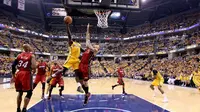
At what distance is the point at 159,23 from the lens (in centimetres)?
4184

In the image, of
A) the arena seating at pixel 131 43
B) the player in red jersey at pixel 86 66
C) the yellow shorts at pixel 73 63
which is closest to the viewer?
the player in red jersey at pixel 86 66

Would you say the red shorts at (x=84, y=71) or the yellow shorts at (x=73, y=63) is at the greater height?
the yellow shorts at (x=73, y=63)

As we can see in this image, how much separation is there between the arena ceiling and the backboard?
26.7 meters

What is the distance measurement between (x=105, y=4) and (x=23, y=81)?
5869 mm

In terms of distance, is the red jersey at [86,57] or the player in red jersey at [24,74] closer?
the player in red jersey at [24,74]

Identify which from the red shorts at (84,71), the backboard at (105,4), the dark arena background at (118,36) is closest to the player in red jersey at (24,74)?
the red shorts at (84,71)

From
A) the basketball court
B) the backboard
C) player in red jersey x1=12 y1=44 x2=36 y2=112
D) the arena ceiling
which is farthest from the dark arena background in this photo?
player in red jersey x1=12 y1=44 x2=36 y2=112

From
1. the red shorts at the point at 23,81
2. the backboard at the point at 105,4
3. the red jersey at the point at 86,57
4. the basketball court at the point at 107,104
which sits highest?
the backboard at the point at 105,4

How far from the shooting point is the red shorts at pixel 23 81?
4.78 m

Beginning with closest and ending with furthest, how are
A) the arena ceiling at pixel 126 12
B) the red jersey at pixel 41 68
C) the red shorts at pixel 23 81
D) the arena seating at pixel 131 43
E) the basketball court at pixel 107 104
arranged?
the red shorts at pixel 23 81 < the basketball court at pixel 107 104 < the red jersey at pixel 41 68 < the arena seating at pixel 131 43 < the arena ceiling at pixel 126 12

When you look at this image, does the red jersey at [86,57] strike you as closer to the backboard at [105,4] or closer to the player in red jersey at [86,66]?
the player in red jersey at [86,66]

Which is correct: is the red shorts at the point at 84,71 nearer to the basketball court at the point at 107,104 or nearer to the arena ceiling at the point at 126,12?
the basketball court at the point at 107,104

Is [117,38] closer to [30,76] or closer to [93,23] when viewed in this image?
[93,23]

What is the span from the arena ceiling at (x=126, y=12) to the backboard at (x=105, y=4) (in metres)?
26.7
